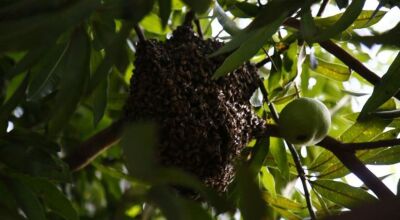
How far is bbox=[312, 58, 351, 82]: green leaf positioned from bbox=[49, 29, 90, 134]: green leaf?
0.77 meters

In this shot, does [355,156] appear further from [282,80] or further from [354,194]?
[282,80]

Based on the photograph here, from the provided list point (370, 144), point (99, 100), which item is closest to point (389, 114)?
point (370, 144)

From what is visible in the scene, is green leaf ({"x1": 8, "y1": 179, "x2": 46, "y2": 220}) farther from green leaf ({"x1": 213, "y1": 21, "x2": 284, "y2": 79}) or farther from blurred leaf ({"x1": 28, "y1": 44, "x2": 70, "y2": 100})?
green leaf ({"x1": 213, "y1": 21, "x2": 284, "y2": 79})

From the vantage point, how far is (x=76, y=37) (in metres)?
1.18

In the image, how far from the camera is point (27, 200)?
1385 millimetres

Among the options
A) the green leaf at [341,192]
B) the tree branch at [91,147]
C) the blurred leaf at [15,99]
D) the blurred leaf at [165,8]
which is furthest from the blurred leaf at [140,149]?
the tree branch at [91,147]

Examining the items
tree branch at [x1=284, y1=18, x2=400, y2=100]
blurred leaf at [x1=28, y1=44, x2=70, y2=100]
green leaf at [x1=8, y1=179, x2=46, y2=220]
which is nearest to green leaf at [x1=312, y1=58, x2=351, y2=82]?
tree branch at [x1=284, y1=18, x2=400, y2=100]

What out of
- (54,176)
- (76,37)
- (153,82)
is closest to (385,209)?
(76,37)

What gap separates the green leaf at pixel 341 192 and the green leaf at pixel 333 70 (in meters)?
0.29

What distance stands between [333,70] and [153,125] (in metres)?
1.09

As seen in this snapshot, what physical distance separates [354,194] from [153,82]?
1.77 ft

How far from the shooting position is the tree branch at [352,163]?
143 cm

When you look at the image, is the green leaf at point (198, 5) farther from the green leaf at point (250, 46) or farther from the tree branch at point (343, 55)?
the tree branch at point (343, 55)

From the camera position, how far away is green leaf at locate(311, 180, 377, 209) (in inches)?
60.7
